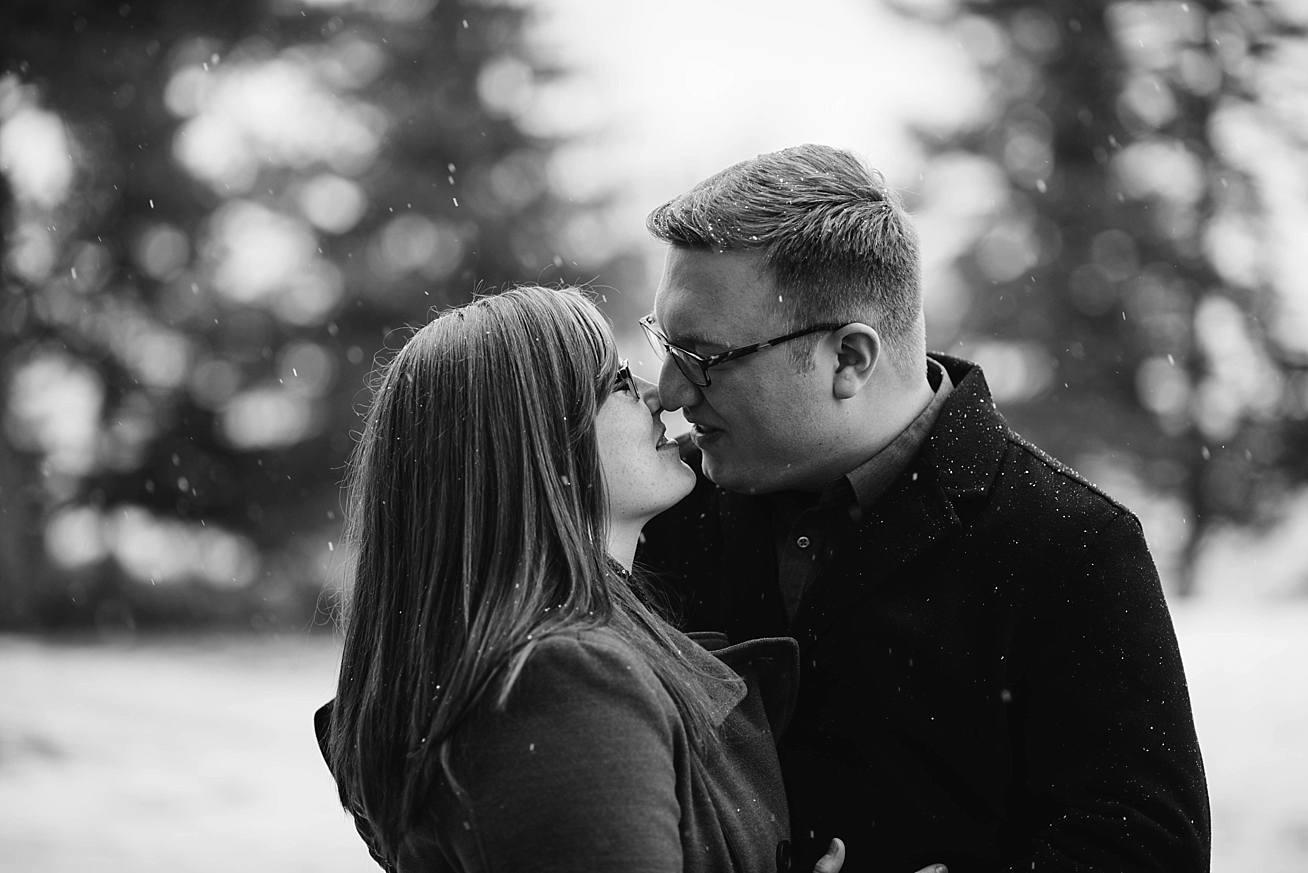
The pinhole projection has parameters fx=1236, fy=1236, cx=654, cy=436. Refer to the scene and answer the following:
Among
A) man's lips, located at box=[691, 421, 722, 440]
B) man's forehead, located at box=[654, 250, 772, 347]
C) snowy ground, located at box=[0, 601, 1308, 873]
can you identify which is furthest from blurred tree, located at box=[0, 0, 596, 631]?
man's forehead, located at box=[654, 250, 772, 347]

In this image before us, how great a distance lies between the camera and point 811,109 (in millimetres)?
15883

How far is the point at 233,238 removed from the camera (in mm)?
12641

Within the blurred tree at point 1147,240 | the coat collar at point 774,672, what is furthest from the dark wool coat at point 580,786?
the blurred tree at point 1147,240

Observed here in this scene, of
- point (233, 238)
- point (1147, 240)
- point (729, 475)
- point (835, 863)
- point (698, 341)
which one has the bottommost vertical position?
point (1147, 240)

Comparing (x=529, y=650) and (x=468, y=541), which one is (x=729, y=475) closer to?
(x=468, y=541)

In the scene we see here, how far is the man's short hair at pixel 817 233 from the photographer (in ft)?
9.25

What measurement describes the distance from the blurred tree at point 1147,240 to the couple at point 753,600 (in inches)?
471

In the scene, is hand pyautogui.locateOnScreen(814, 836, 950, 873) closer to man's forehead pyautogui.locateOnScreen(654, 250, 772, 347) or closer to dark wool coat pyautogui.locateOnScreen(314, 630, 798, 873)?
dark wool coat pyautogui.locateOnScreen(314, 630, 798, 873)

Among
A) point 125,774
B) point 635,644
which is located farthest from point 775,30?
point 635,644

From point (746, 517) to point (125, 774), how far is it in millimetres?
6168

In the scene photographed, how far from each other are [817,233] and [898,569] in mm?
781

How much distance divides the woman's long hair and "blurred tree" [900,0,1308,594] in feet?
41.7

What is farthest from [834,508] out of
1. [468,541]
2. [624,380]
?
[468,541]

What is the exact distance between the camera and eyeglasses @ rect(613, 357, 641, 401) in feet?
8.45
